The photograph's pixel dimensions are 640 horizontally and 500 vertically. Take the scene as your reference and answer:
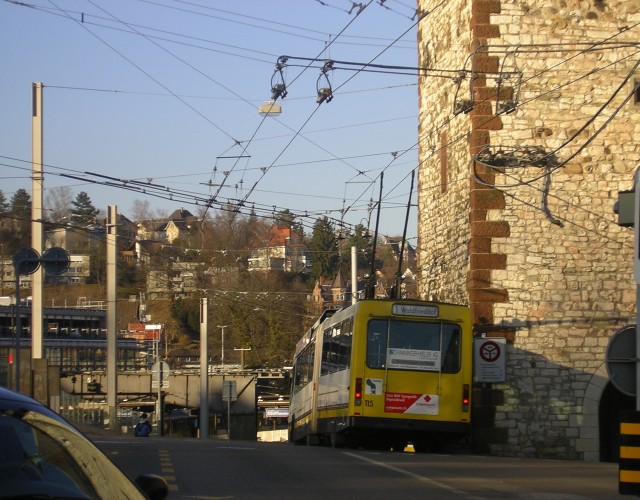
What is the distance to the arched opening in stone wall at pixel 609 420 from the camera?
80.1ft

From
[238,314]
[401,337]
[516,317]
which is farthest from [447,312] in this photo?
[238,314]

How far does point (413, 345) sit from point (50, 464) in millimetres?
16946

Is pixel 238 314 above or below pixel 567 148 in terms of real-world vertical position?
below

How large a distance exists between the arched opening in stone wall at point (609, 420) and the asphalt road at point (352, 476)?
277 inches

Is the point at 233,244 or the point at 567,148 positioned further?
the point at 233,244

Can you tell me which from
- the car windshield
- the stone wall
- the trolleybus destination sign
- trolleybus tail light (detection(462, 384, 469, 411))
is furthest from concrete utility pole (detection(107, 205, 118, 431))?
the car windshield

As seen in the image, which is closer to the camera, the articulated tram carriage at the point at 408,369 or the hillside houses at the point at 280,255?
the articulated tram carriage at the point at 408,369

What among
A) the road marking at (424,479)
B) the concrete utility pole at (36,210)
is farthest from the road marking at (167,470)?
the concrete utility pole at (36,210)

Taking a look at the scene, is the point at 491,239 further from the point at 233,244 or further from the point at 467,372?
the point at 233,244

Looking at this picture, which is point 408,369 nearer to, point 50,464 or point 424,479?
point 424,479

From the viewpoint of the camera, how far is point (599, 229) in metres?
24.9

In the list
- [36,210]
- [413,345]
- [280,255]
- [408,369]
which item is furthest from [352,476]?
[280,255]

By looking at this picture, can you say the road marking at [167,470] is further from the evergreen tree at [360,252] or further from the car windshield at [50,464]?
the evergreen tree at [360,252]

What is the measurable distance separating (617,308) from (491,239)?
3.08 metres
